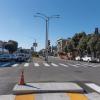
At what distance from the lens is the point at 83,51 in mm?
96625

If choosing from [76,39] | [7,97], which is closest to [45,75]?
[7,97]

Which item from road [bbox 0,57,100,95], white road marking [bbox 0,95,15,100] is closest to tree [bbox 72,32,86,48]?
road [bbox 0,57,100,95]

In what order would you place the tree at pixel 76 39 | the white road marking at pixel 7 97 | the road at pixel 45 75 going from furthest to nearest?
the tree at pixel 76 39
the road at pixel 45 75
the white road marking at pixel 7 97

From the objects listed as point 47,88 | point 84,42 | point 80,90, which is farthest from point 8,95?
point 84,42

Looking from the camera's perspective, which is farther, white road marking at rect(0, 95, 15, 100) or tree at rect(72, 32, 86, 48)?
tree at rect(72, 32, 86, 48)

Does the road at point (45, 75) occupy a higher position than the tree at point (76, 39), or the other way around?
the tree at point (76, 39)

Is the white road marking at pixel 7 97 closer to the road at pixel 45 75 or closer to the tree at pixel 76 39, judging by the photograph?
the road at pixel 45 75

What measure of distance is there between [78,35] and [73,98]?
101 m

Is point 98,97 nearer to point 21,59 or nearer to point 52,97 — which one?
point 52,97

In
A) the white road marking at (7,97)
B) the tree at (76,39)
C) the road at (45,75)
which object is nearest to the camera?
the white road marking at (7,97)

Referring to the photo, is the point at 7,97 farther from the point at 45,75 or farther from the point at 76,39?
the point at 76,39

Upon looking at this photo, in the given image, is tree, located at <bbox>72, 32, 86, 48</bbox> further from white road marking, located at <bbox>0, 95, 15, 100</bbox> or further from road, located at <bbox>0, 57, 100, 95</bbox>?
white road marking, located at <bbox>0, 95, 15, 100</bbox>

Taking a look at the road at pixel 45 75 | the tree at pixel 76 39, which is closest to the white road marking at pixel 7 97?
the road at pixel 45 75

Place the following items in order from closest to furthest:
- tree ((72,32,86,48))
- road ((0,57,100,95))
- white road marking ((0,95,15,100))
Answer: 1. white road marking ((0,95,15,100))
2. road ((0,57,100,95))
3. tree ((72,32,86,48))
